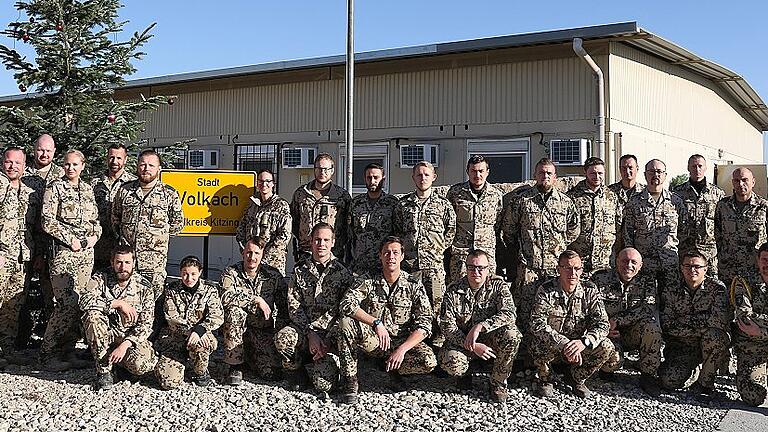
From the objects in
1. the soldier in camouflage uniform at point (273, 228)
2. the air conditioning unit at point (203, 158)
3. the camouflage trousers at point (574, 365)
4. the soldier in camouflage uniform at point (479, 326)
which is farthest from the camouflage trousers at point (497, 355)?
the air conditioning unit at point (203, 158)

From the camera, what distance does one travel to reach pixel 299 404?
5.95 metres

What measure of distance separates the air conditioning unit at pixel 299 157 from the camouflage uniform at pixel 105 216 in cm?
693

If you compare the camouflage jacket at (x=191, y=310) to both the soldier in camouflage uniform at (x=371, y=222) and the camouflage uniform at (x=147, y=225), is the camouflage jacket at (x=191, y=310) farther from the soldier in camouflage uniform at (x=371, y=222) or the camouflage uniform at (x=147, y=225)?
the soldier in camouflage uniform at (x=371, y=222)

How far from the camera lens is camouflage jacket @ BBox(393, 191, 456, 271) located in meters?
7.06

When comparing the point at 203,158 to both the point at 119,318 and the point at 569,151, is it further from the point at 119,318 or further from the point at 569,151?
the point at 119,318

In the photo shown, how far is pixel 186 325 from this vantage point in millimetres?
6480

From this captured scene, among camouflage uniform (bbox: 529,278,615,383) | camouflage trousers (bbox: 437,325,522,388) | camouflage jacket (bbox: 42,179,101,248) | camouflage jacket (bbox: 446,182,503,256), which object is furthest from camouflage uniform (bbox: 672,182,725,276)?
camouflage jacket (bbox: 42,179,101,248)

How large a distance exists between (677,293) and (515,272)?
1.52 metres

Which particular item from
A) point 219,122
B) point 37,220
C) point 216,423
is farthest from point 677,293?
point 219,122

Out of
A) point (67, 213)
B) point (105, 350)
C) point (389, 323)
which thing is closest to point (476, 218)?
point (389, 323)

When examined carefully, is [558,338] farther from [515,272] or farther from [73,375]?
[73,375]

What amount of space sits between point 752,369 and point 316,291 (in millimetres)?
3551

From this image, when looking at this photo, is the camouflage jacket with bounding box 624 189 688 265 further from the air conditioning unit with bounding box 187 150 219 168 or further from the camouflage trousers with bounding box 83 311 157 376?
the air conditioning unit with bounding box 187 150 219 168

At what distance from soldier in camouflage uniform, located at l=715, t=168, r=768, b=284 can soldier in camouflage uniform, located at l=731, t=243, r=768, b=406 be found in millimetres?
1110
